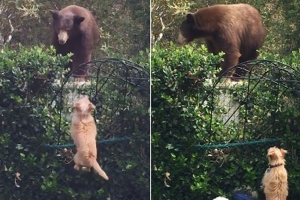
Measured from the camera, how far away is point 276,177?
124 inches

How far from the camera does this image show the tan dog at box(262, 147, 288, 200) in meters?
3.12

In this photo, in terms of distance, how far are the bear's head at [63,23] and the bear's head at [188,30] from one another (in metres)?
1.29

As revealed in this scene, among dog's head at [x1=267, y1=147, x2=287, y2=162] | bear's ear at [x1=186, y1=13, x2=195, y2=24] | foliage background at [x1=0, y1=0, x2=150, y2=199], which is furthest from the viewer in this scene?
bear's ear at [x1=186, y1=13, x2=195, y2=24]

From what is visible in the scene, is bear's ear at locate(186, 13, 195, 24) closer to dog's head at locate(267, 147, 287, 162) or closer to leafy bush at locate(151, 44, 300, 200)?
leafy bush at locate(151, 44, 300, 200)

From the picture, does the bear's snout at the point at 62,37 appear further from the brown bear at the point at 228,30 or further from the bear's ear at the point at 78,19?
the brown bear at the point at 228,30

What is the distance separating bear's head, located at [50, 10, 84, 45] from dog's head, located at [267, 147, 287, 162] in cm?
110

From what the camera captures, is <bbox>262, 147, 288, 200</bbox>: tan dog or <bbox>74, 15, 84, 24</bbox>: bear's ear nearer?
<bbox>74, 15, 84, 24</bbox>: bear's ear

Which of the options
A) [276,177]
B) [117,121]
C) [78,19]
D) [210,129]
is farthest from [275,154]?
[78,19]

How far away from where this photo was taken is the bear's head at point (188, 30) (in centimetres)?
375

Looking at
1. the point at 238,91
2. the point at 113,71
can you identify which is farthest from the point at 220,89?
the point at 113,71

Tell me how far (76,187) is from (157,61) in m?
0.91

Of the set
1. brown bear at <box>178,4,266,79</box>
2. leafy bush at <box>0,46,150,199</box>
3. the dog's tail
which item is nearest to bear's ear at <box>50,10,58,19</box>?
leafy bush at <box>0,46,150,199</box>

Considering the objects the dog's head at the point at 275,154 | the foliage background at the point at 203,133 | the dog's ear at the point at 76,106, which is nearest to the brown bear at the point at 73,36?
the dog's ear at the point at 76,106

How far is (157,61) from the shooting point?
3236mm
